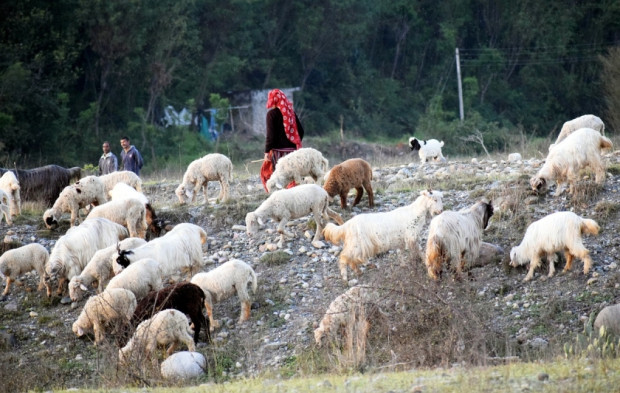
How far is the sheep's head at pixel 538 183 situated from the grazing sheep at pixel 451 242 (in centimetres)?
217

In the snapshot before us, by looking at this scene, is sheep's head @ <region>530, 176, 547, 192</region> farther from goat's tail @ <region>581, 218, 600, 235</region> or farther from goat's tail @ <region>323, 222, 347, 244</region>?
goat's tail @ <region>323, 222, 347, 244</region>

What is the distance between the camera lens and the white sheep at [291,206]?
40.9 ft

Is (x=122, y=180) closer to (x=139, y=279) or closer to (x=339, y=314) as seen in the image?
(x=139, y=279)

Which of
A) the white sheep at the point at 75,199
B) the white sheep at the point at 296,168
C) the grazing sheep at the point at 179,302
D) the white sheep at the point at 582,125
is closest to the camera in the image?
the grazing sheep at the point at 179,302

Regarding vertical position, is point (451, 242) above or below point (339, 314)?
above

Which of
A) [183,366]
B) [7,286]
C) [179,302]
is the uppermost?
[179,302]

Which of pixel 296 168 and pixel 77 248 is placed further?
pixel 296 168

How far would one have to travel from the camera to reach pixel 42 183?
16547mm

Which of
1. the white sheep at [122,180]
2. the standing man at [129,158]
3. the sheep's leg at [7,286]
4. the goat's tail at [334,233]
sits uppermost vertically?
the standing man at [129,158]

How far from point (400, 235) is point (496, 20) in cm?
3679

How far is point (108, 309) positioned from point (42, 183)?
6.60m

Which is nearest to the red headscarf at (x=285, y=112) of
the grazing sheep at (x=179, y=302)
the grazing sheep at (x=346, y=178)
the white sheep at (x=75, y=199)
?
the grazing sheep at (x=346, y=178)

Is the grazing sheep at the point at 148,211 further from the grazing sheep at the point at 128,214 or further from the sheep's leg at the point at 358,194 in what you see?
the sheep's leg at the point at 358,194

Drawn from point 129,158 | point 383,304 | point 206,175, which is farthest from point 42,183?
point 383,304
